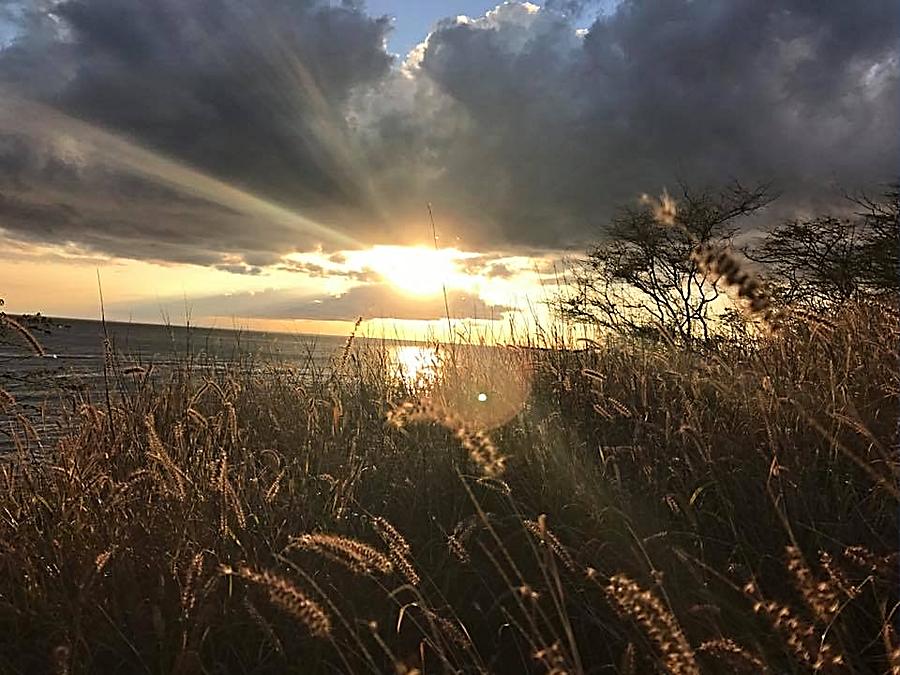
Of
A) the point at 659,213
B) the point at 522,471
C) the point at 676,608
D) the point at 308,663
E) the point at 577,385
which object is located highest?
the point at 659,213

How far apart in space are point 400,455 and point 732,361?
2303 millimetres

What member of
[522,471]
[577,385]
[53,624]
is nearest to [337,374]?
[577,385]

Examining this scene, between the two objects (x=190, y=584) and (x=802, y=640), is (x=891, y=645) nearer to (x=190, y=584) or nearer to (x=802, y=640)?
(x=802, y=640)

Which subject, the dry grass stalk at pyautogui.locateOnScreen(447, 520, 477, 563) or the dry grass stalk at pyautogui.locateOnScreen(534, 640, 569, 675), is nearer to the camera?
the dry grass stalk at pyautogui.locateOnScreen(534, 640, 569, 675)

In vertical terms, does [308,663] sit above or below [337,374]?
below

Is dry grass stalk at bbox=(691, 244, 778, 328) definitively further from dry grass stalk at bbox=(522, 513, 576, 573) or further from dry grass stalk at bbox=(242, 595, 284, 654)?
dry grass stalk at bbox=(242, 595, 284, 654)

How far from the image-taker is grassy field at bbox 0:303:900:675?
205cm

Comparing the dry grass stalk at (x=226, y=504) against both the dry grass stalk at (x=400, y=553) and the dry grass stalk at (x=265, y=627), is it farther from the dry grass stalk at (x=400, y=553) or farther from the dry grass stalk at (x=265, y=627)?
the dry grass stalk at (x=400, y=553)

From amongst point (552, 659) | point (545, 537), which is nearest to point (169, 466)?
point (545, 537)

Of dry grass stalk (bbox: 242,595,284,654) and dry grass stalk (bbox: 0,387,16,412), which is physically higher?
dry grass stalk (bbox: 0,387,16,412)

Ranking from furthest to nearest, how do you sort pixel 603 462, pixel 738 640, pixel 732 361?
pixel 732 361 < pixel 603 462 < pixel 738 640

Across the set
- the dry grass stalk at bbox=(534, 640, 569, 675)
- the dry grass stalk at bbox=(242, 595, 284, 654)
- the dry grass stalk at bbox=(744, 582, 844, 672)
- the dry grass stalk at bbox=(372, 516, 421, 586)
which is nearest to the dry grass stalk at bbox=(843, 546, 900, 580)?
→ the dry grass stalk at bbox=(744, 582, 844, 672)

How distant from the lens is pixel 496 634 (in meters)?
2.38

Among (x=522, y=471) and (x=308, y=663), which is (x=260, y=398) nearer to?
(x=522, y=471)
